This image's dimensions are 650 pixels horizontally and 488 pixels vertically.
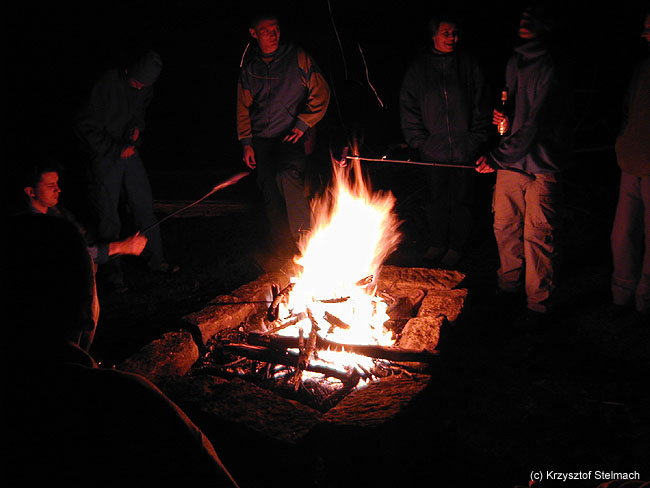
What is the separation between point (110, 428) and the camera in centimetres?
107

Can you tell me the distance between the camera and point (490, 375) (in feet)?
12.2

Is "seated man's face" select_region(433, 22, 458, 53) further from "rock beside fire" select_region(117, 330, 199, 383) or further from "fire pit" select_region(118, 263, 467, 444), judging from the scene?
"rock beside fire" select_region(117, 330, 199, 383)

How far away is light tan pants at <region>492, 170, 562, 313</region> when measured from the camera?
14.0 ft

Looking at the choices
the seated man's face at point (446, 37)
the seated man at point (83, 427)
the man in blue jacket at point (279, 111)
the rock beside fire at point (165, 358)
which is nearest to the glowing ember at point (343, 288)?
the man in blue jacket at point (279, 111)

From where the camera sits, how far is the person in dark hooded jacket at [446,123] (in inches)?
209

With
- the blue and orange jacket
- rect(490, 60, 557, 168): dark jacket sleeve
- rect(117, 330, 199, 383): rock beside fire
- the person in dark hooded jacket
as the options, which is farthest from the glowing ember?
rect(490, 60, 557, 168): dark jacket sleeve

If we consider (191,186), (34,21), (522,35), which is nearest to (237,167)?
(191,186)

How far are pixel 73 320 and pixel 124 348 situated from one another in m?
3.35

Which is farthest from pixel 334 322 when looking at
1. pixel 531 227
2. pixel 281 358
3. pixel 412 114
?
pixel 412 114

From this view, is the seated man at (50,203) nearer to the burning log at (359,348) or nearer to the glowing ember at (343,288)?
the burning log at (359,348)

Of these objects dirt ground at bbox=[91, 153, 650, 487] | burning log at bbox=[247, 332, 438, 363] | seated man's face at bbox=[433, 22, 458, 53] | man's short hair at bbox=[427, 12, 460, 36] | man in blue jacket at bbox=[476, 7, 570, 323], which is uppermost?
man's short hair at bbox=[427, 12, 460, 36]

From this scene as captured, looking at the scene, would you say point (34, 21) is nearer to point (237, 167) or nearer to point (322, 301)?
point (237, 167)

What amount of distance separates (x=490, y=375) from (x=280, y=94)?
151 inches

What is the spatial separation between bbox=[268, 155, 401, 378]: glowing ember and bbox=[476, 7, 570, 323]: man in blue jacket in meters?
1.38
